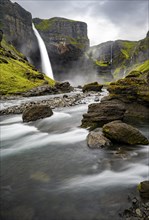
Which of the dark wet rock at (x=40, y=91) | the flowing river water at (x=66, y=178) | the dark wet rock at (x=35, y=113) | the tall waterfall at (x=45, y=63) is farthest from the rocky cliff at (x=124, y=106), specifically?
the tall waterfall at (x=45, y=63)

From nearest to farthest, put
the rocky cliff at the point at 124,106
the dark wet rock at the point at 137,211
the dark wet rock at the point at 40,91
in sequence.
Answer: the dark wet rock at the point at 137,211, the rocky cliff at the point at 124,106, the dark wet rock at the point at 40,91

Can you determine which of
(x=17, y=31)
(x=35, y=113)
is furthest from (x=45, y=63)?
(x=35, y=113)

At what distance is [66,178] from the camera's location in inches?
445

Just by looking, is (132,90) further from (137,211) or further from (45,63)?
(45,63)

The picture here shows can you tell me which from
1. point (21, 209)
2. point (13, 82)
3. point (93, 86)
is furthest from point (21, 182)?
point (13, 82)

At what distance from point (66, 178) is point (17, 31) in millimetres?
182018

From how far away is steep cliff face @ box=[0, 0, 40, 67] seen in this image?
168 m

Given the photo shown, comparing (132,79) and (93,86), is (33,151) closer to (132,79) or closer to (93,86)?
(132,79)

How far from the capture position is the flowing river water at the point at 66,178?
8445 millimetres

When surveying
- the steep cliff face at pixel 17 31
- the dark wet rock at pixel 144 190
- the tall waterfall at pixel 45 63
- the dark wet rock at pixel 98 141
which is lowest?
the dark wet rock at pixel 144 190

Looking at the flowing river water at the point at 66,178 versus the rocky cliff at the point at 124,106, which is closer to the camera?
the flowing river water at the point at 66,178

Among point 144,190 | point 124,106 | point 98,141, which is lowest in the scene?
point 144,190

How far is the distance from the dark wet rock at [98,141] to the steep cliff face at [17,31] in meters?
154

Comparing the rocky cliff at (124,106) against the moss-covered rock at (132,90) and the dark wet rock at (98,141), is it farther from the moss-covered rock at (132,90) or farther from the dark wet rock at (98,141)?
the dark wet rock at (98,141)
